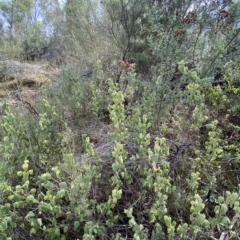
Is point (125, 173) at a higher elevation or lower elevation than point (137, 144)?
lower

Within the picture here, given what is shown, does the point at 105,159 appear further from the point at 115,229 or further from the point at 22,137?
the point at 22,137

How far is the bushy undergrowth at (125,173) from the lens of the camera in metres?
1.11

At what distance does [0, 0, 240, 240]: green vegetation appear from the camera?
44.9 inches

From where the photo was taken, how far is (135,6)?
3.30 m

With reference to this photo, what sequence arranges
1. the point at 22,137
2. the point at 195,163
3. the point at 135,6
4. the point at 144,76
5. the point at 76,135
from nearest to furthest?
the point at 195,163
the point at 22,137
the point at 76,135
the point at 144,76
the point at 135,6

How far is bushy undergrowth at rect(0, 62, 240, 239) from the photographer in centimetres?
111

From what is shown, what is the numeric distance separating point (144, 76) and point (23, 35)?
550cm

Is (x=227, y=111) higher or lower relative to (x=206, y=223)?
higher

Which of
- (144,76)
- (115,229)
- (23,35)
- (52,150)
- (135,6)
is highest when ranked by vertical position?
(23,35)

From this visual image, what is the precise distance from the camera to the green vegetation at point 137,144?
1142mm

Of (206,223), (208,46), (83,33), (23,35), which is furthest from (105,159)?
(23,35)

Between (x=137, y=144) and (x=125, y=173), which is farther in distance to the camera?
(x=137, y=144)

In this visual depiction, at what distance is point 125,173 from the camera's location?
4.23 feet

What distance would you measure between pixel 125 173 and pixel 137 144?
0.32 meters
